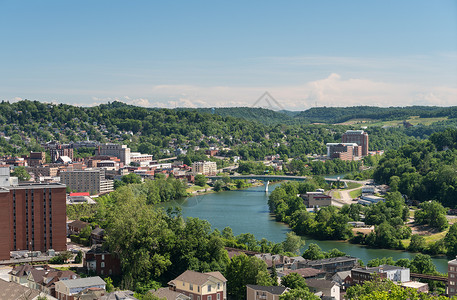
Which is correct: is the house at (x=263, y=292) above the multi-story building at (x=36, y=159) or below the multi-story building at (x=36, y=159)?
below

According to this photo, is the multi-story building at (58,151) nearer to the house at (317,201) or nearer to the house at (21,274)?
the house at (317,201)

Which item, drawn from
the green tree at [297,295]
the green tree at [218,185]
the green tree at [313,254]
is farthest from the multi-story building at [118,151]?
the green tree at [297,295]

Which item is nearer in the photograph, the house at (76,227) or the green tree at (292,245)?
the green tree at (292,245)

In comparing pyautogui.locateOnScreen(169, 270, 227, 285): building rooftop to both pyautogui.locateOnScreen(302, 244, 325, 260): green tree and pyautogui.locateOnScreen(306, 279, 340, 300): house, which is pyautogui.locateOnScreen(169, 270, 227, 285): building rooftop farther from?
pyautogui.locateOnScreen(302, 244, 325, 260): green tree

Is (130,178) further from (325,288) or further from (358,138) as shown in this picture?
(358,138)

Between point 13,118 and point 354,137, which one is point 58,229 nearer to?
point 13,118

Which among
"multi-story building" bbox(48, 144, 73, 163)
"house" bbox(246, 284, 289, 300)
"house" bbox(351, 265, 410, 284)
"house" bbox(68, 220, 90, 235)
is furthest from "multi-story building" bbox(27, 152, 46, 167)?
"house" bbox(246, 284, 289, 300)
